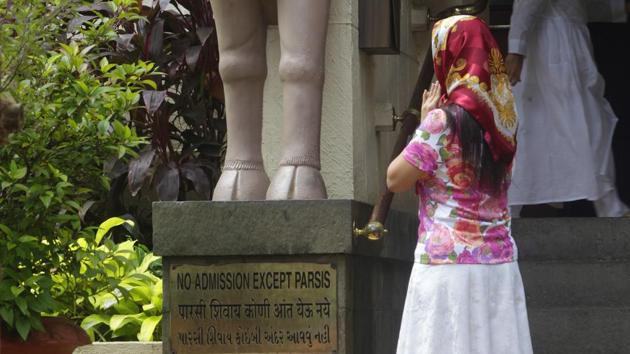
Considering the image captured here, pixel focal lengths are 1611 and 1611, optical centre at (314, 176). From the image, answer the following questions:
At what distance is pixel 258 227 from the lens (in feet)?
21.4

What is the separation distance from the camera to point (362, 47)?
699cm

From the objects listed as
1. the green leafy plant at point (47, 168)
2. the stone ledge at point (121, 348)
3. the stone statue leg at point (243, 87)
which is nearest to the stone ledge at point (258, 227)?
the stone statue leg at point (243, 87)

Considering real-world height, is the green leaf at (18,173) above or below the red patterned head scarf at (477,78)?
below

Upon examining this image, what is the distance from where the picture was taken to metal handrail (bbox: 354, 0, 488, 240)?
629cm

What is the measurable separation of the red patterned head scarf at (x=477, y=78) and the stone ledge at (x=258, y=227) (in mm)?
749

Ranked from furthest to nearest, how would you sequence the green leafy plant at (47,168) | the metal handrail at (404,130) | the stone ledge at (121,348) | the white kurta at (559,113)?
the white kurta at (559,113)
the stone ledge at (121,348)
the green leafy plant at (47,168)
the metal handrail at (404,130)

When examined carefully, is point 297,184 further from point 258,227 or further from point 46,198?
point 46,198

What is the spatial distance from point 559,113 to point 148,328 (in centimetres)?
264

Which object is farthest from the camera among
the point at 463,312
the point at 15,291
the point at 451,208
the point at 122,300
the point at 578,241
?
the point at 122,300

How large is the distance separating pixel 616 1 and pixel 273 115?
3.37 metres

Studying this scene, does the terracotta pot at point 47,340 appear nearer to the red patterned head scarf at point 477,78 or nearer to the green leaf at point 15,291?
the green leaf at point 15,291

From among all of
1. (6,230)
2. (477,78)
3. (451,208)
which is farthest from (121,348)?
(477,78)

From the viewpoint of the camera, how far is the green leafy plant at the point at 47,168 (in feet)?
21.8

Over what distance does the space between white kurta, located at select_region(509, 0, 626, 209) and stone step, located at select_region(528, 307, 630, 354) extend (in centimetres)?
145
